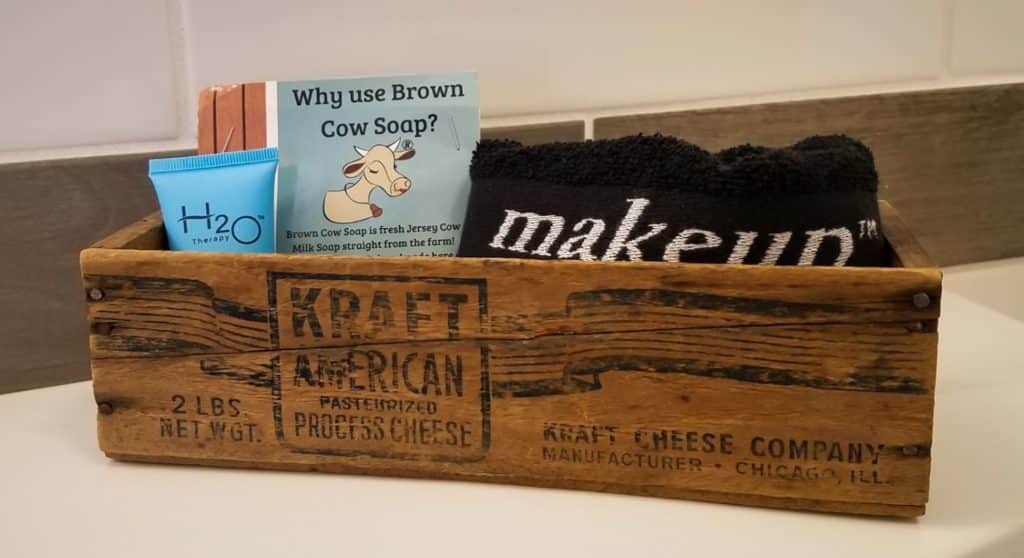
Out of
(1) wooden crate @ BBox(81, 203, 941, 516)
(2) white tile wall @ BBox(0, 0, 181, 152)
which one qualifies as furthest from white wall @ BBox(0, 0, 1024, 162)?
(1) wooden crate @ BBox(81, 203, 941, 516)

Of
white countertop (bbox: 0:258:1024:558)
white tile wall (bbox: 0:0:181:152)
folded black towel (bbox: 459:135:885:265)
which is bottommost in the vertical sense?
white countertop (bbox: 0:258:1024:558)

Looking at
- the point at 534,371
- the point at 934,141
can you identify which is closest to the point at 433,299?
the point at 534,371

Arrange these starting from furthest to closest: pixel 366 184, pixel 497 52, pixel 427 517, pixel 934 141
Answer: pixel 934 141, pixel 497 52, pixel 366 184, pixel 427 517

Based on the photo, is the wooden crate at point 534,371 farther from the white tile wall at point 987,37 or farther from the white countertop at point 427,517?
the white tile wall at point 987,37

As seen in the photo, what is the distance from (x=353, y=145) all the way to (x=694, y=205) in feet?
0.65

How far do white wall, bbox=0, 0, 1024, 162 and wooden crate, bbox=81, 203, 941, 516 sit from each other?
0.13m

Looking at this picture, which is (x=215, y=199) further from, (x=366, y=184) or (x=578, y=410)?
(x=578, y=410)

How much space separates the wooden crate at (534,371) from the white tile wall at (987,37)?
0.37 metres

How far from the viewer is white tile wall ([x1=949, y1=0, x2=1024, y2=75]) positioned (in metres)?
0.75

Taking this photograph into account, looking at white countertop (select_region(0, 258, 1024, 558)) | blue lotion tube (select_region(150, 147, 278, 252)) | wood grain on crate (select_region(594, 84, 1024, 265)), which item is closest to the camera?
white countertop (select_region(0, 258, 1024, 558))

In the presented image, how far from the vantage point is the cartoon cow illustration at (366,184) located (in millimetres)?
523

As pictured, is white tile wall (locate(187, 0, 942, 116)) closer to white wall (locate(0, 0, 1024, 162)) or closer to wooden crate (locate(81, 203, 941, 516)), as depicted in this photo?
white wall (locate(0, 0, 1024, 162))

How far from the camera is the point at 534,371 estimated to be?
421 mm

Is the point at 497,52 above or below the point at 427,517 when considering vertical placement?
above
